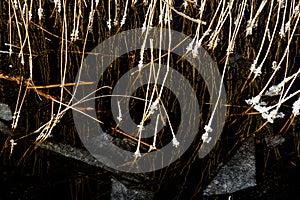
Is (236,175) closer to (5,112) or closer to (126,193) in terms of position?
(126,193)

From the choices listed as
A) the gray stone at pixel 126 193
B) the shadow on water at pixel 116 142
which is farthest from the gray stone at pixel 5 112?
the gray stone at pixel 126 193

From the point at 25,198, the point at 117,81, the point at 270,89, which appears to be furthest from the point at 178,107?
the point at 25,198

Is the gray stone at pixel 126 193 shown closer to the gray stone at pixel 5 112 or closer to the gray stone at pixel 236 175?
the gray stone at pixel 236 175

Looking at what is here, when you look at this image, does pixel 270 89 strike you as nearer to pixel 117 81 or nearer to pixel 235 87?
pixel 235 87

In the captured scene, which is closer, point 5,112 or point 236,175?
point 236,175

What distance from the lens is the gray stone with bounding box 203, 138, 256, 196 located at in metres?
1.43

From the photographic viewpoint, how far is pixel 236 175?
4.84 feet

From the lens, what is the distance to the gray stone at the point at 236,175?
4.69 ft

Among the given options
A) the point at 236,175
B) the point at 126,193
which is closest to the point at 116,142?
the point at 126,193

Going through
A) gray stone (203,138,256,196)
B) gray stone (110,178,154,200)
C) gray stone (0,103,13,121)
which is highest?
gray stone (0,103,13,121)

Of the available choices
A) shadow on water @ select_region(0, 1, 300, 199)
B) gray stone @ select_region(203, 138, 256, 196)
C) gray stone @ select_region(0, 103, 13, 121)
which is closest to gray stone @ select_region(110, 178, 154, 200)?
shadow on water @ select_region(0, 1, 300, 199)

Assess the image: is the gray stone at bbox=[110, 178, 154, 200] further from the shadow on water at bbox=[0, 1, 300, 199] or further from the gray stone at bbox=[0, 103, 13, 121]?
the gray stone at bbox=[0, 103, 13, 121]

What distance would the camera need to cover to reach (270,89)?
189 centimetres

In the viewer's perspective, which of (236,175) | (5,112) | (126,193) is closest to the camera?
(126,193)
